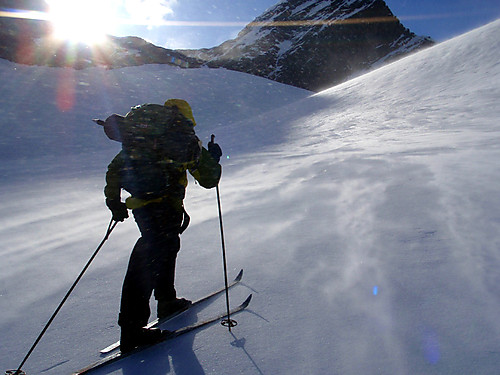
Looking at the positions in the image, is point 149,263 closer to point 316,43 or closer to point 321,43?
point 316,43

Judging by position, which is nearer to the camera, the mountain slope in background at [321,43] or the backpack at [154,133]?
the backpack at [154,133]

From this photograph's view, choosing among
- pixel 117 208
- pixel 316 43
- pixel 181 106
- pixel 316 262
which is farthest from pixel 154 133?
pixel 316 43

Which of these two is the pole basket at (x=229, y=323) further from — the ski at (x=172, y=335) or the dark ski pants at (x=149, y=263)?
the dark ski pants at (x=149, y=263)

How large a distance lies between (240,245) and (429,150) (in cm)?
401

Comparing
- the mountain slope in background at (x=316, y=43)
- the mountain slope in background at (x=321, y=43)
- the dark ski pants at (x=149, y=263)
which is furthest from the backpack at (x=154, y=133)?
the mountain slope in background at (x=321, y=43)

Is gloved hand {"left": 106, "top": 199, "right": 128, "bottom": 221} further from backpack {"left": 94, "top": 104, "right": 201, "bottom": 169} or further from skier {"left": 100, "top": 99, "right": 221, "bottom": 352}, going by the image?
backpack {"left": 94, "top": 104, "right": 201, "bottom": 169}

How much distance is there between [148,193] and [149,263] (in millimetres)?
488

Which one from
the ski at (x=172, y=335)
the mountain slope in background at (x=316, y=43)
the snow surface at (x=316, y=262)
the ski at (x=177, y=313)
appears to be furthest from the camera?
the mountain slope in background at (x=316, y=43)

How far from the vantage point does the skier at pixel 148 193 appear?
187cm

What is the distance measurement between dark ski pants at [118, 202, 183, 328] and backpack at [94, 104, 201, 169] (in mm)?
378

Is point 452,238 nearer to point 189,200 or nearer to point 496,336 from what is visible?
point 496,336

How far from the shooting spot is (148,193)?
1941 millimetres

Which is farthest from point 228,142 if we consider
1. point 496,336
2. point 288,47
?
point 288,47

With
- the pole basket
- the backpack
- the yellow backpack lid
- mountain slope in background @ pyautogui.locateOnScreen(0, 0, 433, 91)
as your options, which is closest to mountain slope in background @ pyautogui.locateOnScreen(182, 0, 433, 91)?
mountain slope in background @ pyautogui.locateOnScreen(0, 0, 433, 91)
